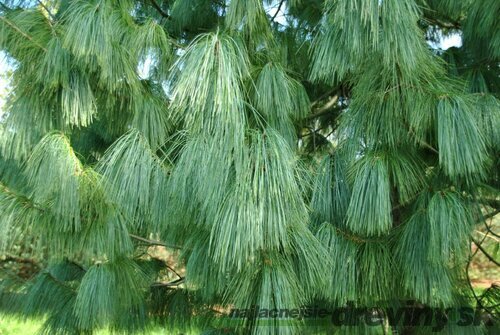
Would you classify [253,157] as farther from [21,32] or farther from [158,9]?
[158,9]

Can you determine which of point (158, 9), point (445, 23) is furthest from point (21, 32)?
point (445, 23)

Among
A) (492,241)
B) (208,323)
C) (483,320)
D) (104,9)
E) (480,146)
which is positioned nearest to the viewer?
(480,146)

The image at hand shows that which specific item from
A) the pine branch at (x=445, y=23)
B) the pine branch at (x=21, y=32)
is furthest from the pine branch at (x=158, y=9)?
the pine branch at (x=445, y=23)

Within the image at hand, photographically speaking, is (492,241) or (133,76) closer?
(133,76)

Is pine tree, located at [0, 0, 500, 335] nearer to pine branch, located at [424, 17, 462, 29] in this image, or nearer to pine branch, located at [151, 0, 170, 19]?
pine branch, located at [424, 17, 462, 29]

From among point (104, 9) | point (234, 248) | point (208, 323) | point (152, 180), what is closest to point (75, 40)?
point (104, 9)

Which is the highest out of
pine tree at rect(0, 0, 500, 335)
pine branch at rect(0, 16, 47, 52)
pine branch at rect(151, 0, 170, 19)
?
pine branch at rect(151, 0, 170, 19)

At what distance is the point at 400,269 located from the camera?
4.58 feet

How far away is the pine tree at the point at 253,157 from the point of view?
3.46 feet

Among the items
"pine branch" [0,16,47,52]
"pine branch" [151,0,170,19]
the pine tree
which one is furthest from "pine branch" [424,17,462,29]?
"pine branch" [0,16,47,52]

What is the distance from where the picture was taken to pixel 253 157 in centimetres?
105

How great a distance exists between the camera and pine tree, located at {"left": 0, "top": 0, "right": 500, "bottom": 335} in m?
1.05

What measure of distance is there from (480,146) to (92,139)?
1241mm

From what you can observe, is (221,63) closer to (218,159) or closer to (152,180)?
(218,159)
